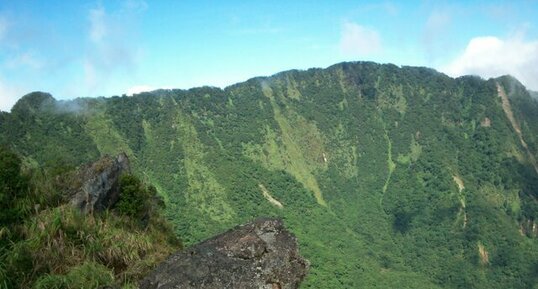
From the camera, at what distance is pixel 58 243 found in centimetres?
1093

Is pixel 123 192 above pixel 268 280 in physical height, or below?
above

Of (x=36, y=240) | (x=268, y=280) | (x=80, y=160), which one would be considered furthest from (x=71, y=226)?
(x=80, y=160)

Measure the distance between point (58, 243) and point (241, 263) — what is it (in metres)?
4.46

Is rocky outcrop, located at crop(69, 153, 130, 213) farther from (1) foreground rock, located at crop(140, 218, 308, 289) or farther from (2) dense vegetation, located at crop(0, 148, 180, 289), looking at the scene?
(1) foreground rock, located at crop(140, 218, 308, 289)

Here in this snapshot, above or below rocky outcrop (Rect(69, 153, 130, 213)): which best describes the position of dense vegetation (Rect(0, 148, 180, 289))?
below

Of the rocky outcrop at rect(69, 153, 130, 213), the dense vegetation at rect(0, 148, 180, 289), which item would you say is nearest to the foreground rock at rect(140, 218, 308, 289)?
the dense vegetation at rect(0, 148, 180, 289)

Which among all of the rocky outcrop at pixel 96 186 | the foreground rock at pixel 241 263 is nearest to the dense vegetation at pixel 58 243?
the rocky outcrop at pixel 96 186

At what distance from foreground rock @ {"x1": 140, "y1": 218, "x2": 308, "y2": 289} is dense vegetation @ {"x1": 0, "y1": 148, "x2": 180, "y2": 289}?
93 centimetres

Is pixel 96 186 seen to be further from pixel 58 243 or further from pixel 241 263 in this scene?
pixel 241 263

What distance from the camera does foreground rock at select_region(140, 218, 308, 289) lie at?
959cm

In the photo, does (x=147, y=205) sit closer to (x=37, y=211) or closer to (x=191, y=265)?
(x=37, y=211)

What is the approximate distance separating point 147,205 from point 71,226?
5691 mm

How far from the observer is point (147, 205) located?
17.2 m

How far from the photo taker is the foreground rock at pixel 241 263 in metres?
9.59
